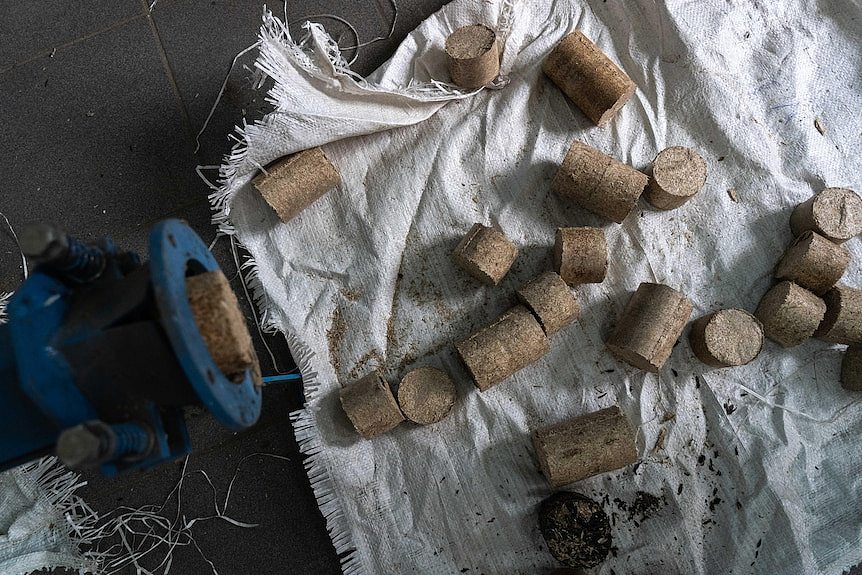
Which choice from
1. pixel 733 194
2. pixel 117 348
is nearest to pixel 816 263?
pixel 733 194

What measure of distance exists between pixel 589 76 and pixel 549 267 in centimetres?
71

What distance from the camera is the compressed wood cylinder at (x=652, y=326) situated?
2125mm

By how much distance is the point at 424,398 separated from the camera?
221 centimetres

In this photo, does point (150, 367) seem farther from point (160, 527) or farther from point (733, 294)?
point (733, 294)

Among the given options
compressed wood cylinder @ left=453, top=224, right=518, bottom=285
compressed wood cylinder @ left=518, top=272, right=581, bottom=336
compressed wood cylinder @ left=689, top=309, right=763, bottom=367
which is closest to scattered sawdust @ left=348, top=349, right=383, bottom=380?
compressed wood cylinder @ left=453, top=224, right=518, bottom=285

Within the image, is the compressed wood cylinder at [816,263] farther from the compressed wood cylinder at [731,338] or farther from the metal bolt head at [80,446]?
the metal bolt head at [80,446]

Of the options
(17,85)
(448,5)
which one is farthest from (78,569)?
(448,5)

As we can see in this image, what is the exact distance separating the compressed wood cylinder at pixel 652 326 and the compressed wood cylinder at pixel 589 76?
2.28ft

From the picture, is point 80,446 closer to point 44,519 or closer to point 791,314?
point 44,519

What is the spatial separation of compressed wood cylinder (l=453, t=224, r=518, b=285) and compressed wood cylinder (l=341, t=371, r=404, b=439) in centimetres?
52

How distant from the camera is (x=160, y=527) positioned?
7.78 feet

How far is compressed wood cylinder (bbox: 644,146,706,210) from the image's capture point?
2.24 m

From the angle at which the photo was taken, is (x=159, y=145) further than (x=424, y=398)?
Yes

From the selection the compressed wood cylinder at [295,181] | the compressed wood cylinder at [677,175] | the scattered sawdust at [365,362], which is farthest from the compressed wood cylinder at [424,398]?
the compressed wood cylinder at [677,175]
